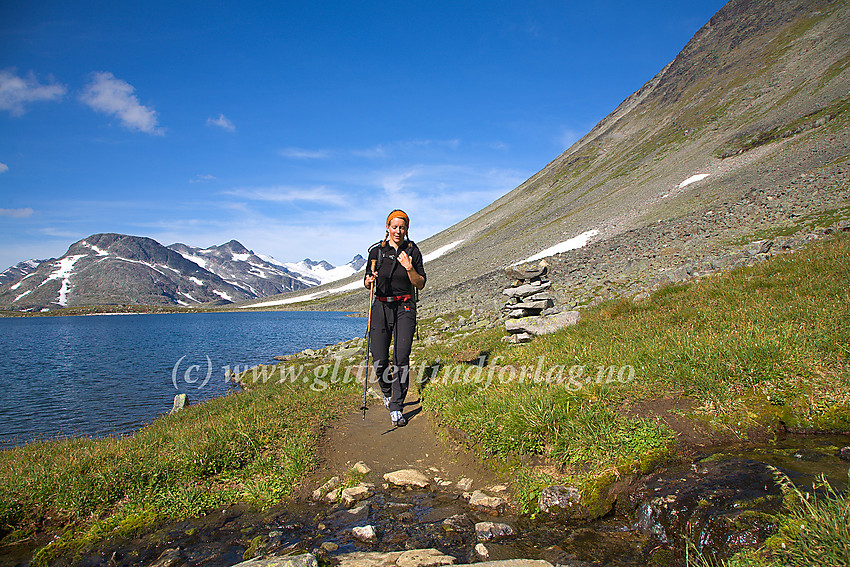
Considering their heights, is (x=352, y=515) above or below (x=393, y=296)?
below

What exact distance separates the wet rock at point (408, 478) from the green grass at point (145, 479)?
1.26 metres

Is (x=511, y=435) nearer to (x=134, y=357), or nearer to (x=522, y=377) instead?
(x=522, y=377)

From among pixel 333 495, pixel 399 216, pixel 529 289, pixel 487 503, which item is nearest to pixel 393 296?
pixel 399 216

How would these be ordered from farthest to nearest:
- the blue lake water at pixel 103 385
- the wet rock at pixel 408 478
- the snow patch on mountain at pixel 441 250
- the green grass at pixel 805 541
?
the snow patch on mountain at pixel 441 250 < the blue lake water at pixel 103 385 < the wet rock at pixel 408 478 < the green grass at pixel 805 541

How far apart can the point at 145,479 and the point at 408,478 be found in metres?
3.54

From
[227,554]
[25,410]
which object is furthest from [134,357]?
[227,554]

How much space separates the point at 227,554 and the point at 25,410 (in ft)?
66.0

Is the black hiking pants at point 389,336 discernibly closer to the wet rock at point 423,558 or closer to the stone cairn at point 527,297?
the wet rock at point 423,558

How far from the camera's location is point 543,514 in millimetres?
4508

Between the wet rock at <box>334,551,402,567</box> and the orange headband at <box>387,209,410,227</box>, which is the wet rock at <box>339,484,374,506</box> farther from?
→ the orange headband at <box>387,209,410,227</box>

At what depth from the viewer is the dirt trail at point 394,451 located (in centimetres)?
585

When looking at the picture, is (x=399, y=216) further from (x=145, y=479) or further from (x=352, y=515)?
(x=145, y=479)

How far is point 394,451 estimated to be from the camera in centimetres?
671

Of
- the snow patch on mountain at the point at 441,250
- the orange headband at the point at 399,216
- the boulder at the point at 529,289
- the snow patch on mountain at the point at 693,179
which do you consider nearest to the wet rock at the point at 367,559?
the orange headband at the point at 399,216
